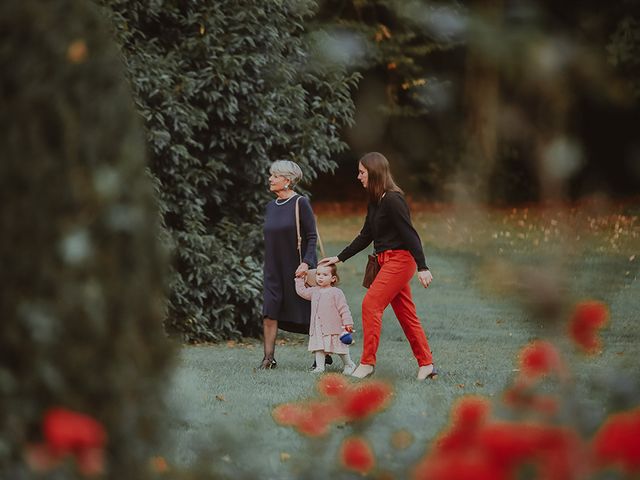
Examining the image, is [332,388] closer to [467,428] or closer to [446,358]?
[467,428]

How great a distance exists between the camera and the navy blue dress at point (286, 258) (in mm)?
10250

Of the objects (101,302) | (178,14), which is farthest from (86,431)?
(178,14)

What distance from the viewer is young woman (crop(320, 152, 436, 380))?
9.10 metres

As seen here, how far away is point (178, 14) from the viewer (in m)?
12.5

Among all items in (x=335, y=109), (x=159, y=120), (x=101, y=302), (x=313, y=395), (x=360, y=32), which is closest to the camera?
(x=101, y=302)

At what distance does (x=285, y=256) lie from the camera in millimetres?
10406

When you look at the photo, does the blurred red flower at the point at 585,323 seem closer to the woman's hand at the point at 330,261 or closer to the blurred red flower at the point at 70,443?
the blurred red flower at the point at 70,443

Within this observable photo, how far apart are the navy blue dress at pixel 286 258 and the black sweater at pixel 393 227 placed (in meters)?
0.98

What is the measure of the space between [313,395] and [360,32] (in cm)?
2429

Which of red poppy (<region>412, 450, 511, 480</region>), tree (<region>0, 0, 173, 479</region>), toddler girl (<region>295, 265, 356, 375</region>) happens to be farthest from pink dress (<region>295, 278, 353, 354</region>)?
red poppy (<region>412, 450, 511, 480</region>)

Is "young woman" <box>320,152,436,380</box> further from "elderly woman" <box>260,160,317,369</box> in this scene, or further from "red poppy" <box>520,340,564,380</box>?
"red poppy" <box>520,340,564,380</box>

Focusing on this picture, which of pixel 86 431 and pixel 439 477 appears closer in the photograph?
pixel 439 477

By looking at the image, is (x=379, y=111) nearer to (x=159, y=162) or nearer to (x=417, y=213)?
(x=417, y=213)

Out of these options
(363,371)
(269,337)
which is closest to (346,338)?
(363,371)
